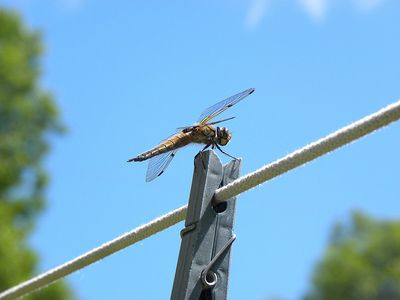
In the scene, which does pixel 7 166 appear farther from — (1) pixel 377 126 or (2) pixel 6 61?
(1) pixel 377 126

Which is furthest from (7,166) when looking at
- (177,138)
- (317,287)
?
(317,287)

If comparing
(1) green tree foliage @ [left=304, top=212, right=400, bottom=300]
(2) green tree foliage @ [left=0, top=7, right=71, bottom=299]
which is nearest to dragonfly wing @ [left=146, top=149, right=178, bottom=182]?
(2) green tree foliage @ [left=0, top=7, right=71, bottom=299]

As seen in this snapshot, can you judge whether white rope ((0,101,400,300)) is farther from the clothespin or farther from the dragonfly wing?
the dragonfly wing

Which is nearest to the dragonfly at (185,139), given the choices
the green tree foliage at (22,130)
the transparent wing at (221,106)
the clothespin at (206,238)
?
the transparent wing at (221,106)

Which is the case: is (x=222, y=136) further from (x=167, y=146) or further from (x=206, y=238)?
(x=206, y=238)

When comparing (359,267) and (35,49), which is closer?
(35,49)

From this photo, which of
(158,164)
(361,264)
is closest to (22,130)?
(158,164)
